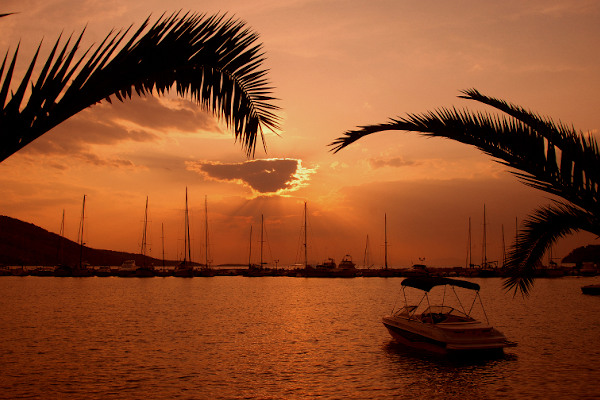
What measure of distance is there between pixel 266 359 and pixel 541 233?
18759 millimetres

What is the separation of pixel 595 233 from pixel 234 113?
6.80 metres

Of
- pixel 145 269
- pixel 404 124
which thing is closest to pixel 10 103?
pixel 404 124

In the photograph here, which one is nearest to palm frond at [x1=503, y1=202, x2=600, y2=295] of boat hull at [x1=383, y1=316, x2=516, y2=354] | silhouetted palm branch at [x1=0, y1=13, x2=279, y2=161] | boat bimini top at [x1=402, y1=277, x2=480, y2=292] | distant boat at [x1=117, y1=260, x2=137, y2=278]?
silhouetted palm branch at [x1=0, y1=13, x2=279, y2=161]

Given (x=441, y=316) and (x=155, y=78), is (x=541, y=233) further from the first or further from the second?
(x=441, y=316)

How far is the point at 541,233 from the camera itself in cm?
945

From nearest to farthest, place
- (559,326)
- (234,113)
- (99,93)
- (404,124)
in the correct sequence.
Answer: (99,93)
(234,113)
(404,124)
(559,326)

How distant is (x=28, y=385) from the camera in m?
19.6

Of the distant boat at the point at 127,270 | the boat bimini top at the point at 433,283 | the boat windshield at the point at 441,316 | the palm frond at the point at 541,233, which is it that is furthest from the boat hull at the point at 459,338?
the distant boat at the point at 127,270

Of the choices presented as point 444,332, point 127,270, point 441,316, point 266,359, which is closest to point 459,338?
point 444,332

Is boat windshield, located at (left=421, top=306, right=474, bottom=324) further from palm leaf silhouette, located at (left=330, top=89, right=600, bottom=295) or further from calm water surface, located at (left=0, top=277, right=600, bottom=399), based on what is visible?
palm leaf silhouette, located at (left=330, top=89, right=600, bottom=295)

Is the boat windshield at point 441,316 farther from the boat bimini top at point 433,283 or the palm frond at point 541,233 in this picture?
the palm frond at point 541,233

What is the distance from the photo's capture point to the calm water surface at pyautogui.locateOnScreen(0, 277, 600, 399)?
1931cm

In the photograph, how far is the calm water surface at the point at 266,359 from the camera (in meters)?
19.3

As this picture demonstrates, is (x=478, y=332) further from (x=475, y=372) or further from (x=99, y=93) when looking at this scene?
(x=99, y=93)
